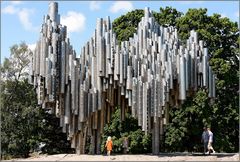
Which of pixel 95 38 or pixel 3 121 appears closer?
pixel 95 38

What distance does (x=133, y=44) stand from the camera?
70.1ft

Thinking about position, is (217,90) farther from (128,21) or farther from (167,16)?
(128,21)

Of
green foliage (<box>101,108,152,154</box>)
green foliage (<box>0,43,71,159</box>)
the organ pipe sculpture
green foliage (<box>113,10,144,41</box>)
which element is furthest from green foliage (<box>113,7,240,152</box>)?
the organ pipe sculpture

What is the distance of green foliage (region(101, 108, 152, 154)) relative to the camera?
3152 centimetres

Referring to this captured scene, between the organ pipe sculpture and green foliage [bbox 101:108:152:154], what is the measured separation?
1023 centimetres

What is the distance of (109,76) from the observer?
67.2 feet

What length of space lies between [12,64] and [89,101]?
18.9 meters

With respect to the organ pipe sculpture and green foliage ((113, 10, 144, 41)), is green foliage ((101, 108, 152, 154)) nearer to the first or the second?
green foliage ((113, 10, 144, 41))

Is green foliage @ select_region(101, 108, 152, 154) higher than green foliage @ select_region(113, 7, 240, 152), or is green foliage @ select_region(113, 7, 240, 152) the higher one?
green foliage @ select_region(113, 7, 240, 152)

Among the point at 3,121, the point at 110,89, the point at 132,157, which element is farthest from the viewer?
the point at 3,121

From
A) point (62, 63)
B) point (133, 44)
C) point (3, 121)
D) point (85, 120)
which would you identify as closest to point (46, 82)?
point (62, 63)

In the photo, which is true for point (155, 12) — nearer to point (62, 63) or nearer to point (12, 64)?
point (12, 64)

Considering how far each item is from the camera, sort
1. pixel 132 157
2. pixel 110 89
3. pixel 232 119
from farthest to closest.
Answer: pixel 232 119 → pixel 110 89 → pixel 132 157

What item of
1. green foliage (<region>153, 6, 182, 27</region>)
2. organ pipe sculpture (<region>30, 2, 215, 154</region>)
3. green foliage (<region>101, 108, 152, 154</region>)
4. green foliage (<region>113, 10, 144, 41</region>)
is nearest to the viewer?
organ pipe sculpture (<region>30, 2, 215, 154</region>)
